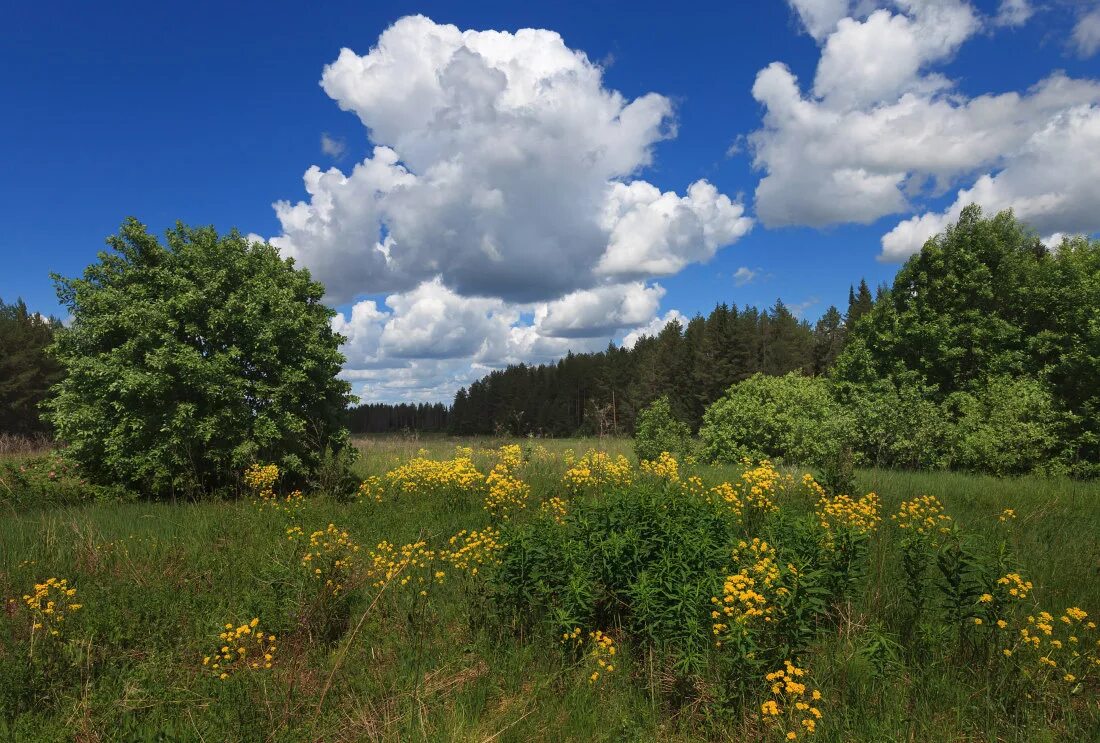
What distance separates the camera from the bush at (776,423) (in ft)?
53.0

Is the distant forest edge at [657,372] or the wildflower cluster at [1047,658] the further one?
the distant forest edge at [657,372]

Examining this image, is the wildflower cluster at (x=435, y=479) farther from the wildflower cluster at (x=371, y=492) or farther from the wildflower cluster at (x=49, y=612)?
the wildflower cluster at (x=49, y=612)

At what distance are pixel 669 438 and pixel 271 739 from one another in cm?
1516

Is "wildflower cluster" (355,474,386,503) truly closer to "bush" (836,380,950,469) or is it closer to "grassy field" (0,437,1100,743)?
"grassy field" (0,437,1100,743)

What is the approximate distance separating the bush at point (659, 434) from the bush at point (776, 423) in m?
0.88

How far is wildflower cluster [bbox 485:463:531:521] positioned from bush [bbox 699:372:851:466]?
8101 millimetres

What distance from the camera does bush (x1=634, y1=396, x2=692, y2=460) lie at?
57.2 feet

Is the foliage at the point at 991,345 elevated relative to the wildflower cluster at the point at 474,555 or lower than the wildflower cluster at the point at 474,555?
elevated

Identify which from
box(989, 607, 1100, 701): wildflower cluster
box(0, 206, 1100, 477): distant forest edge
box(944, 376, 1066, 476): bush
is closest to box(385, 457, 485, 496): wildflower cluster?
box(0, 206, 1100, 477): distant forest edge

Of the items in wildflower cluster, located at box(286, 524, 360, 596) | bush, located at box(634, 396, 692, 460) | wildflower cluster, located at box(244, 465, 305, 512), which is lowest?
wildflower cluster, located at box(286, 524, 360, 596)

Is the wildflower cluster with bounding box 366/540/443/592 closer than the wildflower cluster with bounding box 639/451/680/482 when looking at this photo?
Yes

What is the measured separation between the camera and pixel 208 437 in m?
10.8

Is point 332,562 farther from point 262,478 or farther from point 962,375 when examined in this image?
point 962,375

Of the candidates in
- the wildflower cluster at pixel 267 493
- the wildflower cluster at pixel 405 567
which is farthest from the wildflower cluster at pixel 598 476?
the wildflower cluster at pixel 267 493
